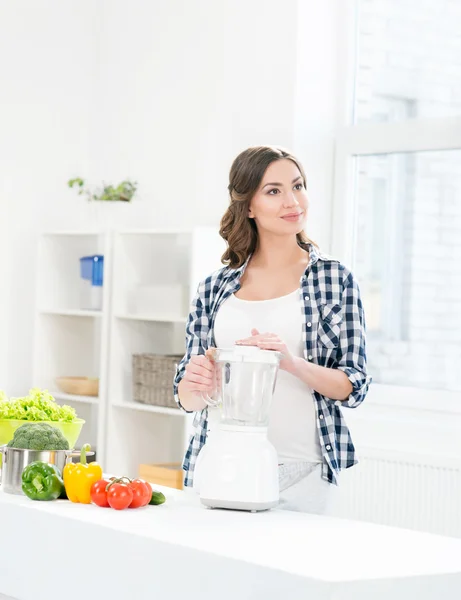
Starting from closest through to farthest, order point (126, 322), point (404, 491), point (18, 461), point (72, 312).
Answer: point (18, 461)
point (404, 491)
point (126, 322)
point (72, 312)

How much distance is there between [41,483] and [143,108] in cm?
295

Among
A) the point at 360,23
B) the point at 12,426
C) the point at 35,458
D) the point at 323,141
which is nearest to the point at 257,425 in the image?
the point at 35,458

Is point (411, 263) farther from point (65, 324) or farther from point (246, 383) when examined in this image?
point (246, 383)

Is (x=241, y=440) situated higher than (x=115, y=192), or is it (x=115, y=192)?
(x=115, y=192)

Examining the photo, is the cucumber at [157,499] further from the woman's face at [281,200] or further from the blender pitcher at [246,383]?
the woman's face at [281,200]

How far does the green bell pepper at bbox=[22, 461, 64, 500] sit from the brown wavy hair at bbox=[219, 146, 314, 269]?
72 centimetres

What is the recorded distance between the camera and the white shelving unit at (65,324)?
4742mm

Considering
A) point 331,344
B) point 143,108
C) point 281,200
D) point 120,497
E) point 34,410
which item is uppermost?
point 143,108

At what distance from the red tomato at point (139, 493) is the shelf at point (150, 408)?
1995mm

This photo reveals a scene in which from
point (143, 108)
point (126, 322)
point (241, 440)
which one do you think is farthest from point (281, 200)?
point (143, 108)

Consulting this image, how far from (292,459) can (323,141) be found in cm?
219

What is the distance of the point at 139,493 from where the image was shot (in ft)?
7.02

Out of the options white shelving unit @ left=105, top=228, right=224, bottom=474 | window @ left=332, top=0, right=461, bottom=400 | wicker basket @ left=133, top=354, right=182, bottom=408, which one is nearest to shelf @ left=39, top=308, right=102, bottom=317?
white shelving unit @ left=105, top=228, right=224, bottom=474

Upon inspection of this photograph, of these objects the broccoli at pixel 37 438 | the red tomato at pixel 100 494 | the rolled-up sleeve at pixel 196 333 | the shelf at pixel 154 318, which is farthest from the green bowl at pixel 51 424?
the shelf at pixel 154 318
